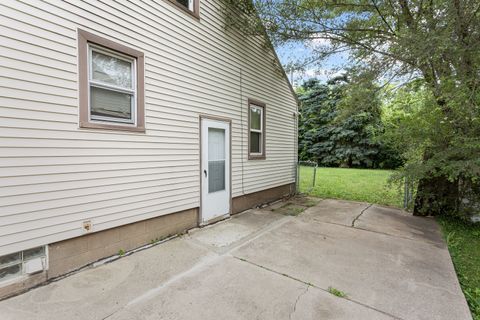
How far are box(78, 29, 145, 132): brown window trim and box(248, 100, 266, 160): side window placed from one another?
300 cm

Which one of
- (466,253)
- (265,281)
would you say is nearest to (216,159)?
(265,281)

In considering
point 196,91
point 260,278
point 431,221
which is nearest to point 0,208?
point 260,278

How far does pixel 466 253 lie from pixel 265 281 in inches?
135

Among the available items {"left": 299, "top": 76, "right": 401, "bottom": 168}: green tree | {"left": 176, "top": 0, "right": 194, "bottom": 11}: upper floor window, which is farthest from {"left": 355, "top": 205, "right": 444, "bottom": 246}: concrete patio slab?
{"left": 299, "top": 76, "right": 401, "bottom": 168}: green tree

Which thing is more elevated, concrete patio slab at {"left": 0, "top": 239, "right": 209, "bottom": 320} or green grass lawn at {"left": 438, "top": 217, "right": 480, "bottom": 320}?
concrete patio slab at {"left": 0, "top": 239, "right": 209, "bottom": 320}

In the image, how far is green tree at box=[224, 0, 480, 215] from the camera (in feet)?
11.9

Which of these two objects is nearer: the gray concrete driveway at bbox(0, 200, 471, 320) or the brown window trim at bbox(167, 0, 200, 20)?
the gray concrete driveway at bbox(0, 200, 471, 320)

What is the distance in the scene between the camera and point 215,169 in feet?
16.5

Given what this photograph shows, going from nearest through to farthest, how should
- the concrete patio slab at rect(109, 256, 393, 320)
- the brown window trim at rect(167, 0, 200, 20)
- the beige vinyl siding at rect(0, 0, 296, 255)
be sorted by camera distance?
the concrete patio slab at rect(109, 256, 393, 320), the beige vinyl siding at rect(0, 0, 296, 255), the brown window trim at rect(167, 0, 200, 20)

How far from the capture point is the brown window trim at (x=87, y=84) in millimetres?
2912

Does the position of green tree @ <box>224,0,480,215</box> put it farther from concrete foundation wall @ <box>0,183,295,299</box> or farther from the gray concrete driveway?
concrete foundation wall @ <box>0,183,295,299</box>

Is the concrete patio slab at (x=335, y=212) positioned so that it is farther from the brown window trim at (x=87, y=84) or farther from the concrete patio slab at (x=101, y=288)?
the brown window trim at (x=87, y=84)

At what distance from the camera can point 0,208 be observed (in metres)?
2.36

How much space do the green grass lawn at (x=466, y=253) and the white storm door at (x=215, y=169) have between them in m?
3.85
